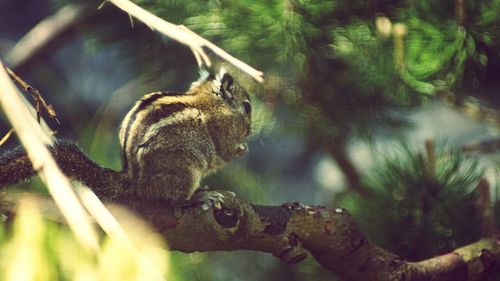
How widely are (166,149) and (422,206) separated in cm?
28

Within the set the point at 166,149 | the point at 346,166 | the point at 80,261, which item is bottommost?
the point at 346,166

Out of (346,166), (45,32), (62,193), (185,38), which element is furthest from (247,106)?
(62,193)

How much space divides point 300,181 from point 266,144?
0.06 m

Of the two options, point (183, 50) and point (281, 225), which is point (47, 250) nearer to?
point (281, 225)

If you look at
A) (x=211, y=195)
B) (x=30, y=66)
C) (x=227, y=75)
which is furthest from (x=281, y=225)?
(x=30, y=66)

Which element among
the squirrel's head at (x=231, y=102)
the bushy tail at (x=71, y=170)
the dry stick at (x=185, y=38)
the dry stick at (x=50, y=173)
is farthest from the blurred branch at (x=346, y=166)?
the dry stick at (x=50, y=173)

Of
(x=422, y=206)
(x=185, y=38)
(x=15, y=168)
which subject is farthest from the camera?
(x=422, y=206)

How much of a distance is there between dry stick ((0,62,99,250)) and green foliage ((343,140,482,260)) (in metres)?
0.51

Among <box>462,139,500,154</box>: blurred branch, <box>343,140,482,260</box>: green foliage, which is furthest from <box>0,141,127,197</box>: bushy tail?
<box>462,139,500,154</box>: blurred branch

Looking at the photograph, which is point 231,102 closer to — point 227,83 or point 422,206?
point 227,83

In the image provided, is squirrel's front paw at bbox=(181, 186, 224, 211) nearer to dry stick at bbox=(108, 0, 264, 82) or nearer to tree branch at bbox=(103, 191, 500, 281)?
tree branch at bbox=(103, 191, 500, 281)

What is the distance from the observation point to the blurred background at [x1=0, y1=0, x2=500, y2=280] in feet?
2.65

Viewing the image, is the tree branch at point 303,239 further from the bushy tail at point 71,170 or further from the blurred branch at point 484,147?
the blurred branch at point 484,147

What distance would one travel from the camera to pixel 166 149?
0.75 meters
